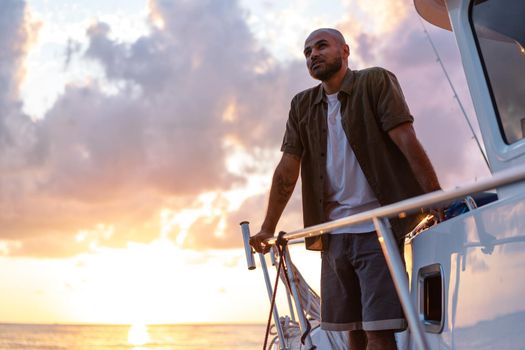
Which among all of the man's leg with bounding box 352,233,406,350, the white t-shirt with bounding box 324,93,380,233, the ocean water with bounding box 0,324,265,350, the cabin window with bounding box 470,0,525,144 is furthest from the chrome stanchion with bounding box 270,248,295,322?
the ocean water with bounding box 0,324,265,350

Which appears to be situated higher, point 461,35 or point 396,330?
point 461,35

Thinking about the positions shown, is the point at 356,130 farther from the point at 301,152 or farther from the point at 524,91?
the point at 524,91

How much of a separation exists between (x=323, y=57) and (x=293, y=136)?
54 centimetres

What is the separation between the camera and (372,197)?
141 inches

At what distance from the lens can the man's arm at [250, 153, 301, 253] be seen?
4.16 meters

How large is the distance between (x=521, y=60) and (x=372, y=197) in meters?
1.07

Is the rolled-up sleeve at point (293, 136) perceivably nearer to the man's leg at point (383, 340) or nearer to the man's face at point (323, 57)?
the man's face at point (323, 57)

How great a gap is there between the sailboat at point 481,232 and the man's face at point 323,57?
0.58 metres

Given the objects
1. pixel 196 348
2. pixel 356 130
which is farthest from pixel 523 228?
pixel 196 348

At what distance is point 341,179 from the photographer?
371 cm

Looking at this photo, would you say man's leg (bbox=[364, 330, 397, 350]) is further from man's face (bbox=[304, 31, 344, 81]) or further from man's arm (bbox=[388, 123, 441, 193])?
man's face (bbox=[304, 31, 344, 81])

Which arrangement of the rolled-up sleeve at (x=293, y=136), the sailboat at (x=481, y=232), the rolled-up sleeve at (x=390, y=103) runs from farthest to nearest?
the rolled-up sleeve at (x=293, y=136) < the rolled-up sleeve at (x=390, y=103) < the sailboat at (x=481, y=232)

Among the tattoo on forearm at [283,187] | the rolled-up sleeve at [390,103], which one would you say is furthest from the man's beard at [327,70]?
the tattoo on forearm at [283,187]

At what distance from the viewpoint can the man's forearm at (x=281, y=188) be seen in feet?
13.6
